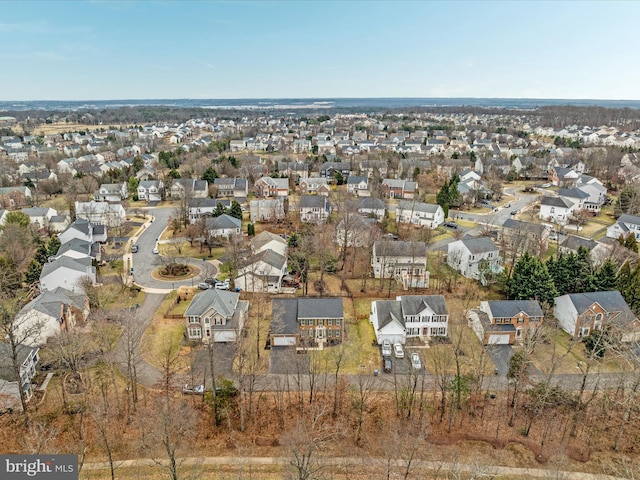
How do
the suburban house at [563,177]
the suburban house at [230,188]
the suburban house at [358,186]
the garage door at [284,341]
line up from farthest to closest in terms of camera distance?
the suburban house at [563,177] < the suburban house at [358,186] < the suburban house at [230,188] < the garage door at [284,341]

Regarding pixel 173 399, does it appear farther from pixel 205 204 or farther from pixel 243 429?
pixel 205 204

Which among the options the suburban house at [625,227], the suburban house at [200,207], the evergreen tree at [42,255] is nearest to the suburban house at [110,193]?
the suburban house at [200,207]

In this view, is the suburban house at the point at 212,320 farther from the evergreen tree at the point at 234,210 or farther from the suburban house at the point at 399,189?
the suburban house at the point at 399,189

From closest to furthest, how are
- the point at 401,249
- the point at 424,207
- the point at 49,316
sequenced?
the point at 49,316, the point at 401,249, the point at 424,207

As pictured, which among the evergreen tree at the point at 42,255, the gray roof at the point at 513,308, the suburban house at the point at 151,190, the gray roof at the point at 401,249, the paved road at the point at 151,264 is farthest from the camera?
the suburban house at the point at 151,190

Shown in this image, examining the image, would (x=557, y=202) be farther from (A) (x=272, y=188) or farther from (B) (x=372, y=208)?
(A) (x=272, y=188)

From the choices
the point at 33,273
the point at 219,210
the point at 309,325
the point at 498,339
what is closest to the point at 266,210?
the point at 219,210

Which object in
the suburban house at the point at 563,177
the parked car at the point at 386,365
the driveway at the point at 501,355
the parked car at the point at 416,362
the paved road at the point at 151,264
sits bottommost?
the driveway at the point at 501,355
